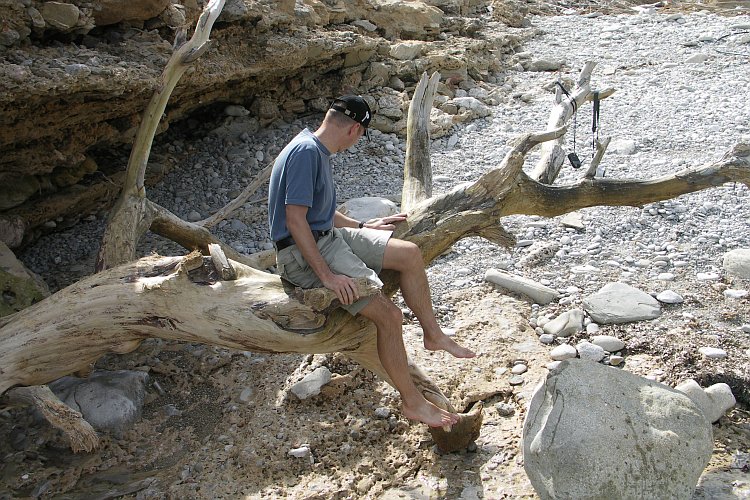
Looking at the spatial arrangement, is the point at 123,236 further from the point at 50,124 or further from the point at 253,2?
the point at 253,2

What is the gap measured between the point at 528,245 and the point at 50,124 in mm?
4825

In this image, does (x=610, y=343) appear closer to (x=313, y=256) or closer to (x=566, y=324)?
(x=566, y=324)

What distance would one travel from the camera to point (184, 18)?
8.38 meters

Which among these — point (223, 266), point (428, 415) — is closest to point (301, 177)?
point (223, 266)

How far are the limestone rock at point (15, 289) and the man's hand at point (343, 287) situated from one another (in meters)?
3.48

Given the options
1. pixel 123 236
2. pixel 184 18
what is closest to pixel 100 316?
pixel 123 236

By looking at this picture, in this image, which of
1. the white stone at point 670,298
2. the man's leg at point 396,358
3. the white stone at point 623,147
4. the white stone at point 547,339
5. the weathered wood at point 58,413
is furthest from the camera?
the white stone at point 623,147

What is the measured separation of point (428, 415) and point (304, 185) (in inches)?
70.1

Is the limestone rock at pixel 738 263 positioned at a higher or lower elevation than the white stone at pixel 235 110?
lower

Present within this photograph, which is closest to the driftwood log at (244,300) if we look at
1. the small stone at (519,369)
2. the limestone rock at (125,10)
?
the small stone at (519,369)

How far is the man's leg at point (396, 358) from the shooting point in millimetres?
4816

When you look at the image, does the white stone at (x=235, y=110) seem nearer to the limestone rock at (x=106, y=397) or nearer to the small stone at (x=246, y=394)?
the limestone rock at (x=106, y=397)

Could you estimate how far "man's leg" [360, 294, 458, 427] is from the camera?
190 inches

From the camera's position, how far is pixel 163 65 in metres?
7.77
